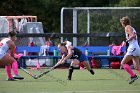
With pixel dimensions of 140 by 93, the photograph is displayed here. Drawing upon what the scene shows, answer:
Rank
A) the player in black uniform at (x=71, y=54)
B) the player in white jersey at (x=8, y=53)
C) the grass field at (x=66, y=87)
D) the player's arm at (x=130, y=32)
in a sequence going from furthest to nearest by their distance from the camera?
the player in black uniform at (x=71, y=54) → the player in white jersey at (x=8, y=53) → the player's arm at (x=130, y=32) → the grass field at (x=66, y=87)

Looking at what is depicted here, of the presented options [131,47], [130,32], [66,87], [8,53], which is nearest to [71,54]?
[8,53]

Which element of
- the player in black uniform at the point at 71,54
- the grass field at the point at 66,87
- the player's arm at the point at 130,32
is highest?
the player's arm at the point at 130,32

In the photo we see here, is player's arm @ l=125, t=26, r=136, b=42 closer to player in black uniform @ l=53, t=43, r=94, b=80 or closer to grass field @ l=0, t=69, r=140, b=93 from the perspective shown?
grass field @ l=0, t=69, r=140, b=93

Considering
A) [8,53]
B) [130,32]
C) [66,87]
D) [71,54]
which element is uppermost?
[130,32]

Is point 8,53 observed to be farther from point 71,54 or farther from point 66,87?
point 66,87

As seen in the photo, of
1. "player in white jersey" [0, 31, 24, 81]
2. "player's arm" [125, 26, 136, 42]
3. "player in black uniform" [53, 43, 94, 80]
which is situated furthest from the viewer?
"player in black uniform" [53, 43, 94, 80]

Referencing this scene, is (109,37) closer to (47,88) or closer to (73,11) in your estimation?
(73,11)

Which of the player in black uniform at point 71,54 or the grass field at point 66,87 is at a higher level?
the player in black uniform at point 71,54

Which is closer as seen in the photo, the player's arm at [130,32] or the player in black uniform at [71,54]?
the player's arm at [130,32]

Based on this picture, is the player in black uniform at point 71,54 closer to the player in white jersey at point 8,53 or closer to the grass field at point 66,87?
the grass field at point 66,87

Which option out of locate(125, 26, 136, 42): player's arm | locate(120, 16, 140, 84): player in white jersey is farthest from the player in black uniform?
locate(125, 26, 136, 42): player's arm

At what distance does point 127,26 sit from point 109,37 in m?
13.3

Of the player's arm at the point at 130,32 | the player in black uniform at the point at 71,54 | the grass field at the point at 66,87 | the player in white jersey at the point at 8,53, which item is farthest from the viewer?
the player in black uniform at the point at 71,54

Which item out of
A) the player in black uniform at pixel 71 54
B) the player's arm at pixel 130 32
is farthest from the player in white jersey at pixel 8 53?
the player's arm at pixel 130 32
